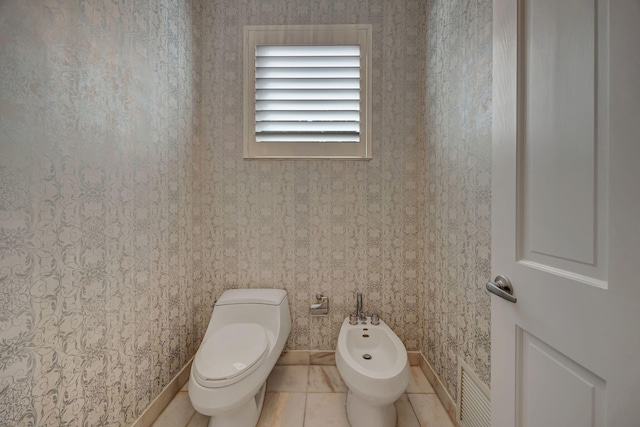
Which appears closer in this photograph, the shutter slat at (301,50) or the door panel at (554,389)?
the door panel at (554,389)

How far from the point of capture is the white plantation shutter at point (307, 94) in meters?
1.80

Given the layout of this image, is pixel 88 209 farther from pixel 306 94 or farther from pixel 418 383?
pixel 418 383

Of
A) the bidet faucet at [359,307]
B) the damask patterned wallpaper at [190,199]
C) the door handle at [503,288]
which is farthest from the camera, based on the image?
the bidet faucet at [359,307]

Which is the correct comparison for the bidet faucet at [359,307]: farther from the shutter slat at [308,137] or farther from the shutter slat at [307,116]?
the shutter slat at [307,116]

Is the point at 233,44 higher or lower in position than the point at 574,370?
higher

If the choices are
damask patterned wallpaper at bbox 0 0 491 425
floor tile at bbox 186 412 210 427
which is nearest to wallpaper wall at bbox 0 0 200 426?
damask patterned wallpaper at bbox 0 0 491 425

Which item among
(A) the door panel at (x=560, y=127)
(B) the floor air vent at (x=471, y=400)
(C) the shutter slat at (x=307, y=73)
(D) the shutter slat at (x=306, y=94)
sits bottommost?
(B) the floor air vent at (x=471, y=400)

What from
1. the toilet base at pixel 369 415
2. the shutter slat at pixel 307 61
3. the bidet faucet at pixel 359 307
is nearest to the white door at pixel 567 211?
the toilet base at pixel 369 415

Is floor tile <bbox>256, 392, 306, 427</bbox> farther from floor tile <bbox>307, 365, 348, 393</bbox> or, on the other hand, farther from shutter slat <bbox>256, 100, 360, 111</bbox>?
shutter slat <bbox>256, 100, 360, 111</bbox>

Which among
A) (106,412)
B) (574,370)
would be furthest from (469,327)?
(106,412)

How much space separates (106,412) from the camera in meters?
1.04

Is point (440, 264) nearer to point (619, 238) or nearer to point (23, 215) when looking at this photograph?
point (619, 238)

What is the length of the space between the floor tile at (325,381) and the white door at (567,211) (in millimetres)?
990

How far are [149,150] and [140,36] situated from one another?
553 millimetres
